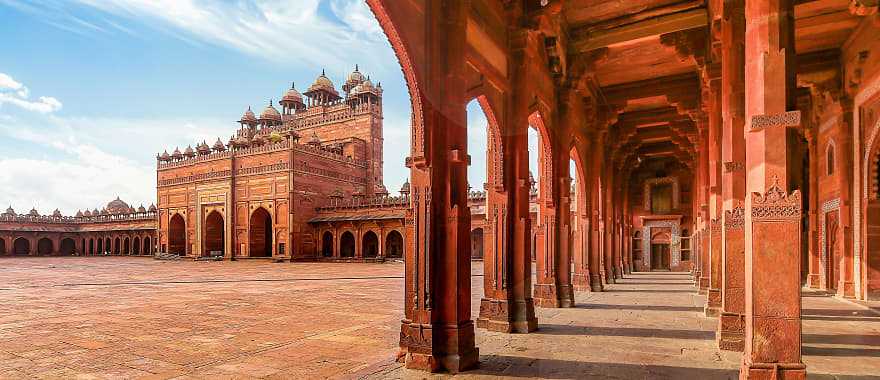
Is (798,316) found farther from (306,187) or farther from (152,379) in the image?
(306,187)

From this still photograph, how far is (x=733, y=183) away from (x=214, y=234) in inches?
1784

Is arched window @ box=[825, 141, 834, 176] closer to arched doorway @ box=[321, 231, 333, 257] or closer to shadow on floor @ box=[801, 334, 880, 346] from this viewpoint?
shadow on floor @ box=[801, 334, 880, 346]

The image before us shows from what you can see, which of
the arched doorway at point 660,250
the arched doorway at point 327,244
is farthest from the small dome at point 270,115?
the arched doorway at point 660,250

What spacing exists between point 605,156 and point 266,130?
148ft

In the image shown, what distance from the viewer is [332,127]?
53469 millimetres

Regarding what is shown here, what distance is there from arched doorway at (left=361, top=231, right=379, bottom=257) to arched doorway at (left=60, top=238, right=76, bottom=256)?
3644cm

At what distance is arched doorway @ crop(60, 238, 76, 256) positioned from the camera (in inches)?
2208

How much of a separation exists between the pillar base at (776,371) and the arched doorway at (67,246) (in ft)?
219

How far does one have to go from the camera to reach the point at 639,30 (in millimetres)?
10633

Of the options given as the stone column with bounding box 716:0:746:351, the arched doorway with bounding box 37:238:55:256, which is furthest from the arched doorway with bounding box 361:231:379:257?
the arched doorway with bounding box 37:238:55:256

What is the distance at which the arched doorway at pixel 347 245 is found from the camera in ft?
139

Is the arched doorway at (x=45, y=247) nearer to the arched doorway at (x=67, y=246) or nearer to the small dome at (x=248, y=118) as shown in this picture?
the arched doorway at (x=67, y=246)

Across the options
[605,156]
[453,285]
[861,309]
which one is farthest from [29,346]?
[605,156]

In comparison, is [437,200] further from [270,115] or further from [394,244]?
[270,115]
